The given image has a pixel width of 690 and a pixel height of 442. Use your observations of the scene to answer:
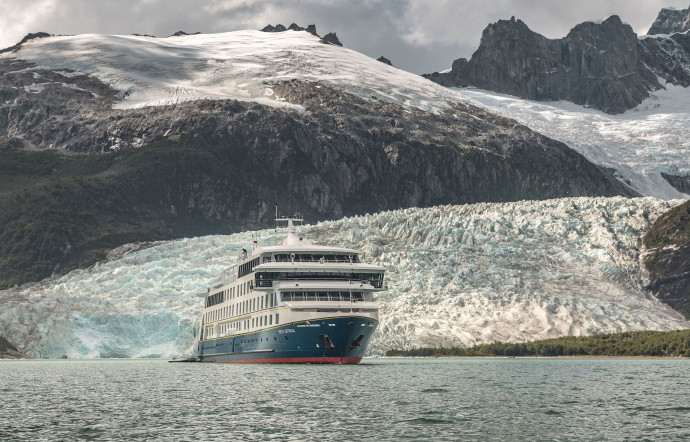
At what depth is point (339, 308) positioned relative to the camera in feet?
310

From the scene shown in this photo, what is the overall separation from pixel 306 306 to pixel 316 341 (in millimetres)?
3582

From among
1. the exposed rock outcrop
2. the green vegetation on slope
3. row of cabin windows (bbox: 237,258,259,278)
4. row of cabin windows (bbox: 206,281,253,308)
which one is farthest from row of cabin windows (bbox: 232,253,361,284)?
the exposed rock outcrop

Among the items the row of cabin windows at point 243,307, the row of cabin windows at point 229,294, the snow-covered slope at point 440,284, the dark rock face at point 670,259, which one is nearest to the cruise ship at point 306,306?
the row of cabin windows at point 243,307

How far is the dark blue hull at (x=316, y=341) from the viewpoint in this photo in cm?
9362

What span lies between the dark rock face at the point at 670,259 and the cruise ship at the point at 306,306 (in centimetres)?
7077

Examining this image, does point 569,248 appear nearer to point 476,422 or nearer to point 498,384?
point 498,384

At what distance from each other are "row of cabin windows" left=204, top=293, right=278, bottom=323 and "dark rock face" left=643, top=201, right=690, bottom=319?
7462cm

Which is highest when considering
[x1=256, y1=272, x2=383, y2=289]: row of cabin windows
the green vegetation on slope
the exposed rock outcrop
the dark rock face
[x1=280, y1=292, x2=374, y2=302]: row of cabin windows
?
the dark rock face

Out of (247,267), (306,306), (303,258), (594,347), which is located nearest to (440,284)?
(594,347)

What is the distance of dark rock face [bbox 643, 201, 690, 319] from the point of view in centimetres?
15475

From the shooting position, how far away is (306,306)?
9444 centimetres

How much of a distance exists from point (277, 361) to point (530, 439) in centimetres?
5620

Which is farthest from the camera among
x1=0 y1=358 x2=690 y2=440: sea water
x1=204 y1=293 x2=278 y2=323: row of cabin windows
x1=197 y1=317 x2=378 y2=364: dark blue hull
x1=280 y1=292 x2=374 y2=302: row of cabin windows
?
x1=204 y1=293 x2=278 y2=323: row of cabin windows

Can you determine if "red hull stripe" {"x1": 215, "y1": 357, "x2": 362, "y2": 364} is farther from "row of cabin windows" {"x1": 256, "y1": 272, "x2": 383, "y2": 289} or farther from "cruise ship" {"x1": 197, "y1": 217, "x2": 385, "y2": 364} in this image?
"row of cabin windows" {"x1": 256, "y1": 272, "x2": 383, "y2": 289}
